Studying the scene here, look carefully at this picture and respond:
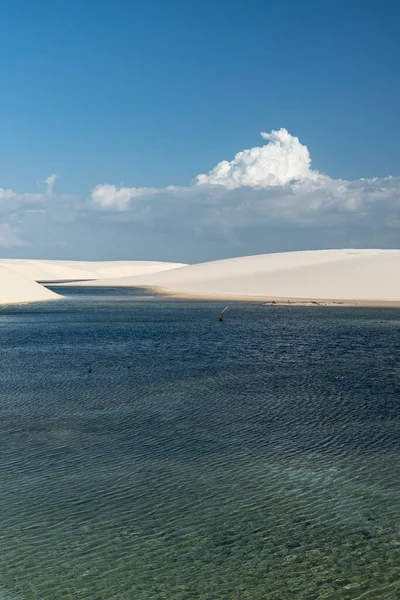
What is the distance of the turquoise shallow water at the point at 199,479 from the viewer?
8219mm

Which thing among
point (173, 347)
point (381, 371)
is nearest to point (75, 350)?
point (173, 347)

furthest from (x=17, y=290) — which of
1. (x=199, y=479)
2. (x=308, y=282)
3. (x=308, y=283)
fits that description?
(x=199, y=479)

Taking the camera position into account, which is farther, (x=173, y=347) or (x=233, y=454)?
(x=173, y=347)

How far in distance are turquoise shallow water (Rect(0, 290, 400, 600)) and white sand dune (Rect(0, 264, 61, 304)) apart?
3996cm

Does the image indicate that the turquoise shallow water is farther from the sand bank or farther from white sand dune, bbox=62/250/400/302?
white sand dune, bbox=62/250/400/302

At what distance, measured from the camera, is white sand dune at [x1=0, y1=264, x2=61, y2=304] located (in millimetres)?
62906

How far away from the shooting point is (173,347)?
1170 inches

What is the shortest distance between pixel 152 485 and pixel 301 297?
65.0m

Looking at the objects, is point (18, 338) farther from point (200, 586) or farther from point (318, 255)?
point (318, 255)

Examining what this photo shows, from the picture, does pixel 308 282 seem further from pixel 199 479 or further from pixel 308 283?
pixel 199 479

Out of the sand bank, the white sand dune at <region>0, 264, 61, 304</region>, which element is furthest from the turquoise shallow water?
the sand bank

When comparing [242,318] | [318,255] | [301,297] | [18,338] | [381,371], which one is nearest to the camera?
[381,371]

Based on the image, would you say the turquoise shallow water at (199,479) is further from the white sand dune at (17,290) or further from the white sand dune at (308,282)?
the white sand dune at (308,282)

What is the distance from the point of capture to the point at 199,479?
11.5m
